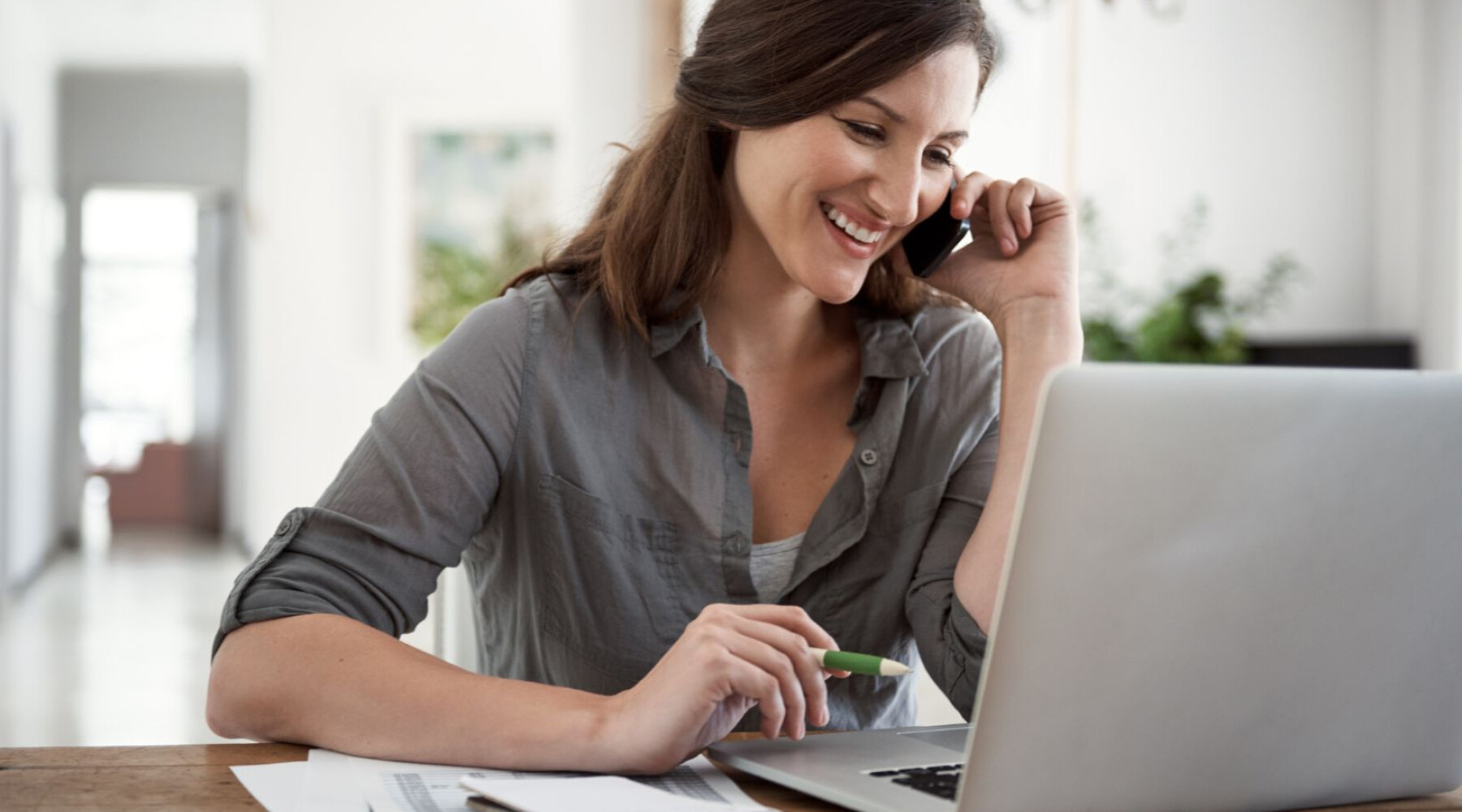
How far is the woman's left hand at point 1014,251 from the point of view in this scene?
1.38 meters

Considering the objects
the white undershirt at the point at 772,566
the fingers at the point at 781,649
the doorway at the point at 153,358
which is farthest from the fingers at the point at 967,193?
the doorway at the point at 153,358

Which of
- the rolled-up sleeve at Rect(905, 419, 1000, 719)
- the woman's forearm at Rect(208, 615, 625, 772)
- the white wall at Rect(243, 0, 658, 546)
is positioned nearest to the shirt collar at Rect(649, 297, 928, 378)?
the rolled-up sleeve at Rect(905, 419, 1000, 719)

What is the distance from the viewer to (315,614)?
40.3 inches

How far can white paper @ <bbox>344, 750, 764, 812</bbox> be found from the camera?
80 centimetres

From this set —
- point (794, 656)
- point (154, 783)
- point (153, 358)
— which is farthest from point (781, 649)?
point (153, 358)

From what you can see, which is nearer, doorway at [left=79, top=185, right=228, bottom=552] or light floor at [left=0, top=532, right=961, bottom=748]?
light floor at [left=0, top=532, right=961, bottom=748]

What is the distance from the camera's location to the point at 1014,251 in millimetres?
1407

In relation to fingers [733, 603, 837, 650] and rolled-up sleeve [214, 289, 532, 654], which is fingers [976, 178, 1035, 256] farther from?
fingers [733, 603, 837, 650]

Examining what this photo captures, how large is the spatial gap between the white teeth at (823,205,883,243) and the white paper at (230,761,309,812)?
665 mm

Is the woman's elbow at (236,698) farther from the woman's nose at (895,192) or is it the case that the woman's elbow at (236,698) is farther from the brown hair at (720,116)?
the woman's nose at (895,192)

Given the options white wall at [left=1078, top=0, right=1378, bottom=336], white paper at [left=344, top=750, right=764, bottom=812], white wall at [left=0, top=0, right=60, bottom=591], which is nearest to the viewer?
white paper at [left=344, top=750, right=764, bottom=812]

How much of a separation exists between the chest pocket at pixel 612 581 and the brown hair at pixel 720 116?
187mm

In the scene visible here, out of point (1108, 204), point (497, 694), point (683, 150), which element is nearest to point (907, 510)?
point (683, 150)

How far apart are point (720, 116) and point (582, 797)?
0.74m
